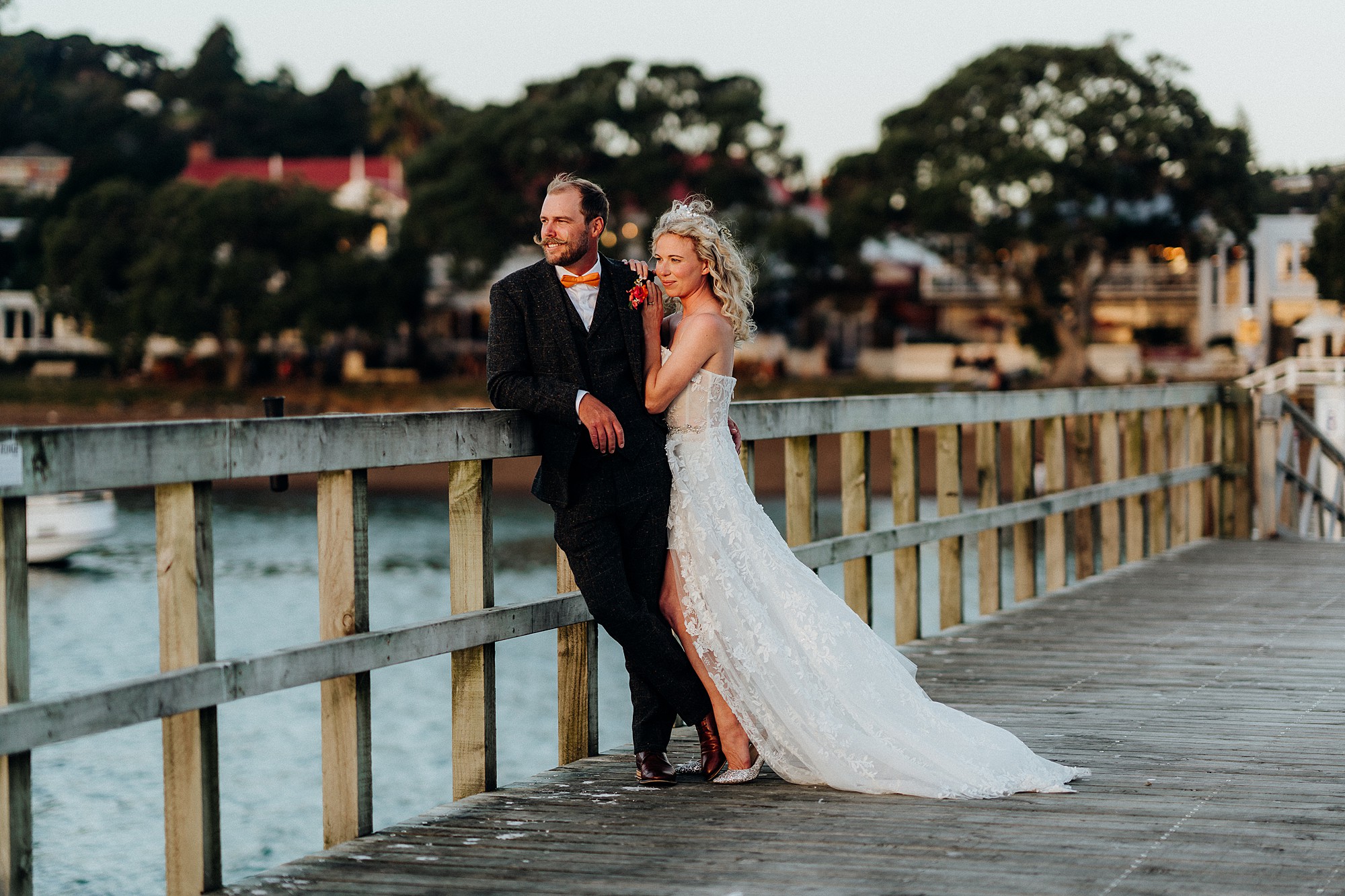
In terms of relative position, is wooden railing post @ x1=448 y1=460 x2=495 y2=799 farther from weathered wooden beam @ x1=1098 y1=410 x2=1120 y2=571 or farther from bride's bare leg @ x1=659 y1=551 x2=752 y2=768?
weathered wooden beam @ x1=1098 y1=410 x2=1120 y2=571

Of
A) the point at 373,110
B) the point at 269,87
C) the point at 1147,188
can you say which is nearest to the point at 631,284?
the point at 1147,188

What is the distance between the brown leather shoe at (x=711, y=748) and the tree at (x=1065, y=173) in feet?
136

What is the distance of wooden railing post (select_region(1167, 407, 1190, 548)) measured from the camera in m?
10.8

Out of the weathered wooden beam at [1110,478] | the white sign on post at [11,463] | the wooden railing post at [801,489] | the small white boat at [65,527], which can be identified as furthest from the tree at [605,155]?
the white sign on post at [11,463]

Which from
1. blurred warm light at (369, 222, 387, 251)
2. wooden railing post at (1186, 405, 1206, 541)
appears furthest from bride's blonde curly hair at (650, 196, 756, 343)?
blurred warm light at (369, 222, 387, 251)

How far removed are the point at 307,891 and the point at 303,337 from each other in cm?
4788

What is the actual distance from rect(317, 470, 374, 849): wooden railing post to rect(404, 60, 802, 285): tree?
144 feet

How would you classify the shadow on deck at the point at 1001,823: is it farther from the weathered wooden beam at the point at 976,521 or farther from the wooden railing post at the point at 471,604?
the weathered wooden beam at the point at 976,521

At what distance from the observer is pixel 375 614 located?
881 inches

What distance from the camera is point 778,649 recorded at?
4.27 metres

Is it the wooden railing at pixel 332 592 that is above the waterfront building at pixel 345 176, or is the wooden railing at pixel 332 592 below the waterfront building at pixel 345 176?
below

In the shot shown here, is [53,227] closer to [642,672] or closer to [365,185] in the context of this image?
[365,185]

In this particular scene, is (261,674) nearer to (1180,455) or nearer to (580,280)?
(580,280)

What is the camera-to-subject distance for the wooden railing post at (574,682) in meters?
4.68
